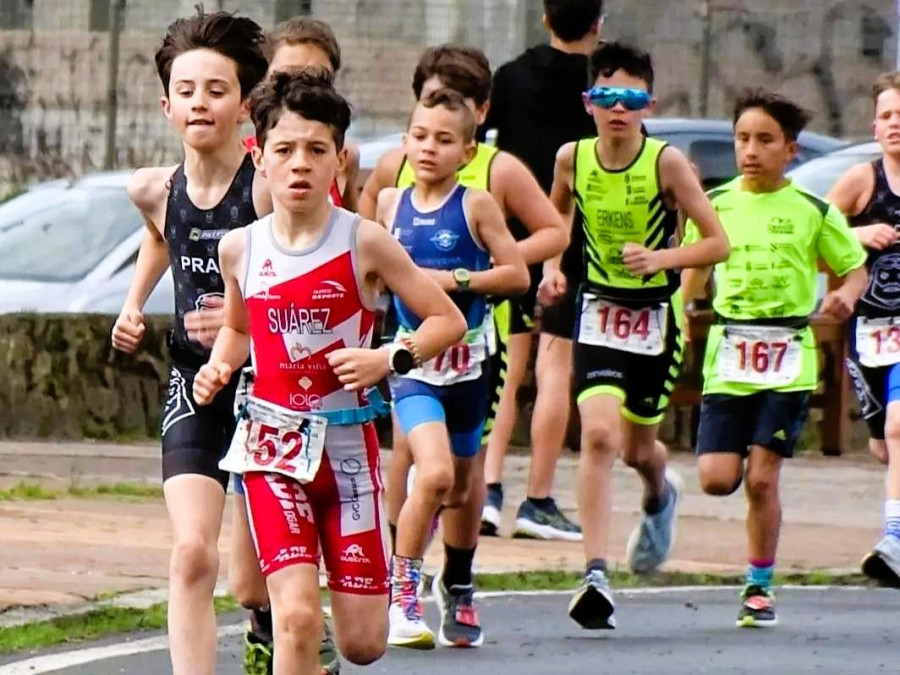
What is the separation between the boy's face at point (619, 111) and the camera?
30.7 ft

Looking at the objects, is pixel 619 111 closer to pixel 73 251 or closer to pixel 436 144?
pixel 436 144

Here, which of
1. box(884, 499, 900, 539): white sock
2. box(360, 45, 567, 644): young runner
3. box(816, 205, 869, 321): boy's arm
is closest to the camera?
box(360, 45, 567, 644): young runner

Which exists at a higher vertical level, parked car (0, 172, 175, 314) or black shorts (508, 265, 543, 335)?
black shorts (508, 265, 543, 335)

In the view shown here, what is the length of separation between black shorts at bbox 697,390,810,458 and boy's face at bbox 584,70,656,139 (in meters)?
0.96

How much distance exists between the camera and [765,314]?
30.8 ft

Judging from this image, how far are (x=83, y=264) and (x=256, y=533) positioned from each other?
10.3m

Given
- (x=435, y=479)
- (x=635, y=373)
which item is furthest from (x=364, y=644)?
(x=635, y=373)

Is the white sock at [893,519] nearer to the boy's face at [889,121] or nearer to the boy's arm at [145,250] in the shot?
the boy's face at [889,121]

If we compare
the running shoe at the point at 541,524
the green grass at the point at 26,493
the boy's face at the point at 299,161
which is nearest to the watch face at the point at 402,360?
the boy's face at the point at 299,161

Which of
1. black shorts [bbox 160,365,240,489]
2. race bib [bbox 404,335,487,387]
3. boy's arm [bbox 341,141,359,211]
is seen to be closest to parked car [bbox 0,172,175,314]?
race bib [bbox 404,335,487,387]

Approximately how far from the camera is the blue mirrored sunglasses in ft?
30.7

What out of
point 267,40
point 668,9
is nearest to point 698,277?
point 267,40

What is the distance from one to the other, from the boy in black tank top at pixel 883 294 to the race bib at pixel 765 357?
2.62 feet

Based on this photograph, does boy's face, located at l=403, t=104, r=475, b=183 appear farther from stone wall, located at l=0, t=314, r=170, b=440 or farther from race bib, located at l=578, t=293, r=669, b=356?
stone wall, located at l=0, t=314, r=170, b=440
